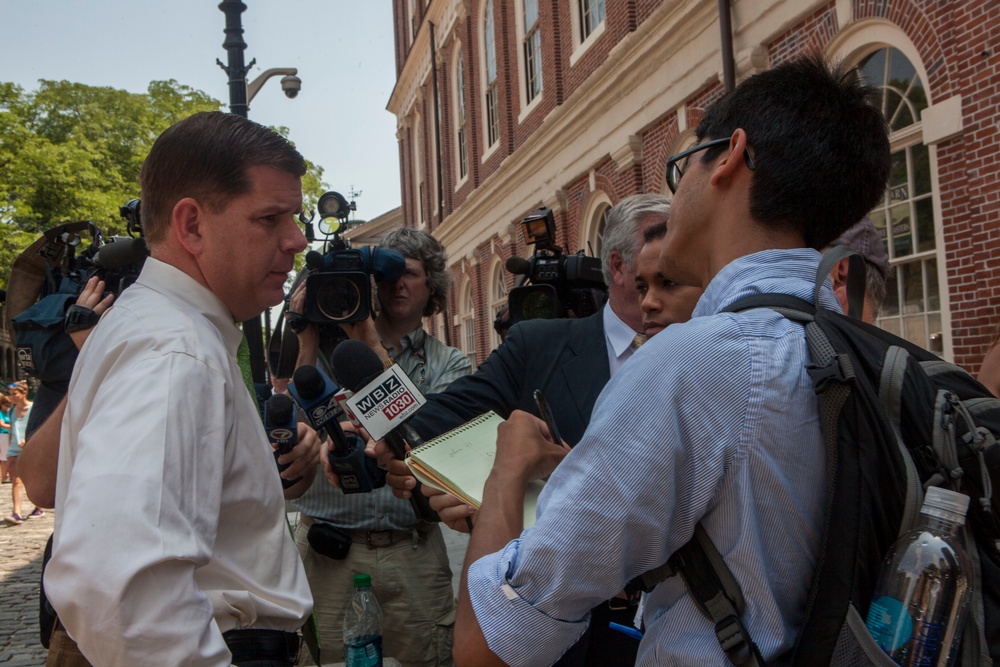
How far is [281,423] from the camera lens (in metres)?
2.57

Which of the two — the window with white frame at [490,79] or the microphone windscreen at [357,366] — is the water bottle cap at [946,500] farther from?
the window with white frame at [490,79]

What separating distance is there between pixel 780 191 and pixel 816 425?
416 millimetres

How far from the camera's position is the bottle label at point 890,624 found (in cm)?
110

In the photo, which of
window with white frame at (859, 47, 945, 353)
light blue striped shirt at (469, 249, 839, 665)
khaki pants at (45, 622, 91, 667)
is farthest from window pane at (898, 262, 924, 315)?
khaki pants at (45, 622, 91, 667)

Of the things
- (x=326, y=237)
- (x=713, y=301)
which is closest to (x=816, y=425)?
(x=713, y=301)

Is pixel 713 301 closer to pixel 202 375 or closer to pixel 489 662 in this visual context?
pixel 489 662

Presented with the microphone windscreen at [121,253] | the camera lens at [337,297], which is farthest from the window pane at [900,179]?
the microphone windscreen at [121,253]

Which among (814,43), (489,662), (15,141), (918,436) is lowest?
(489,662)

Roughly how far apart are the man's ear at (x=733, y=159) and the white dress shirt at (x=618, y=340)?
1.26 meters

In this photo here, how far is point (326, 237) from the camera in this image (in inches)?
154

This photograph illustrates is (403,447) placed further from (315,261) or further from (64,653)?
(315,261)

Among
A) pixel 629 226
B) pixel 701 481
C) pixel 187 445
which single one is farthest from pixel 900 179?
pixel 187 445

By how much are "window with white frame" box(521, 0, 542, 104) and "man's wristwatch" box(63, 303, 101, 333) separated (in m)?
15.0

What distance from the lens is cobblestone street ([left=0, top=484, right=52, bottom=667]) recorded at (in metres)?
5.89
